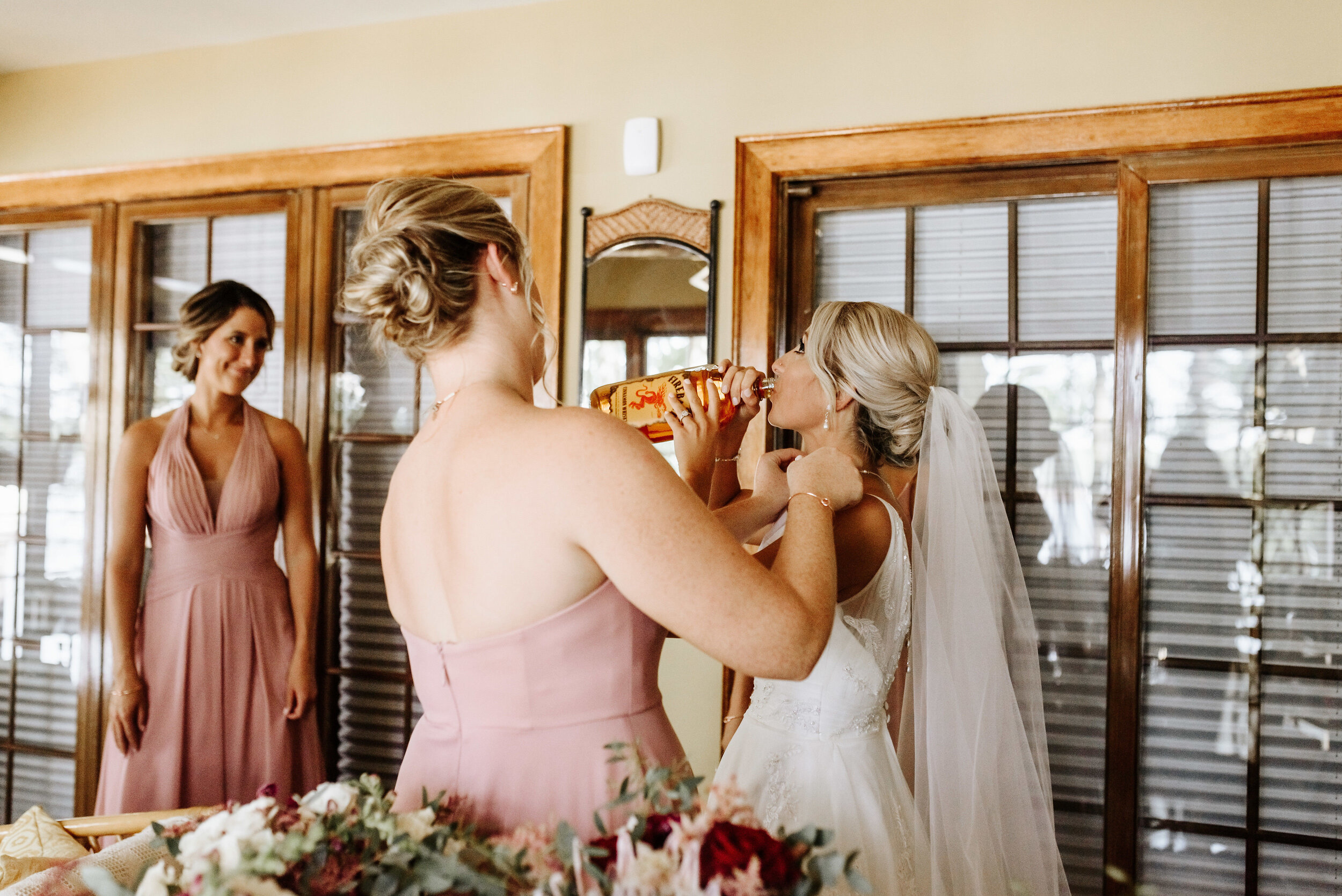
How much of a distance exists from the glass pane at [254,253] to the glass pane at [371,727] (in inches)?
50.4

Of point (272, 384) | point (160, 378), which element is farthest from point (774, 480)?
point (160, 378)

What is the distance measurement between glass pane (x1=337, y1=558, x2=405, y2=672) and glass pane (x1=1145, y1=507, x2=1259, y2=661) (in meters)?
2.23

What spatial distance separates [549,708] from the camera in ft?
3.64

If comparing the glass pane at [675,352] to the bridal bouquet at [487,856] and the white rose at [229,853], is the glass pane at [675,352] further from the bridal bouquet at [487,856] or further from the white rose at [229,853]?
the white rose at [229,853]

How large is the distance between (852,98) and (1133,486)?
126 centimetres

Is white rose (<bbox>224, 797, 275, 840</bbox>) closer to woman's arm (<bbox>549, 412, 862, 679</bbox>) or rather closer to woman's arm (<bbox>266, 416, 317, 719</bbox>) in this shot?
woman's arm (<bbox>549, 412, 862, 679</bbox>)

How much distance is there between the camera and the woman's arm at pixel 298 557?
264 cm

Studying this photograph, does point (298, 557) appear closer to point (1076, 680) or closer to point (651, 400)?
point (651, 400)

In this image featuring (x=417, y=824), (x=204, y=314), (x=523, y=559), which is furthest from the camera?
(x=204, y=314)

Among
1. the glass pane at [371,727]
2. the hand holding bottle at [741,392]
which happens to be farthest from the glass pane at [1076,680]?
the glass pane at [371,727]

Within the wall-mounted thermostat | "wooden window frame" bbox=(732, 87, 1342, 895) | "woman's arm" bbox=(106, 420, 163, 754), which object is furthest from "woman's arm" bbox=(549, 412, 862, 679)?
"woman's arm" bbox=(106, 420, 163, 754)

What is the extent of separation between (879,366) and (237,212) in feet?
8.02

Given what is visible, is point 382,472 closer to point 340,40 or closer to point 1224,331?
point 340,40

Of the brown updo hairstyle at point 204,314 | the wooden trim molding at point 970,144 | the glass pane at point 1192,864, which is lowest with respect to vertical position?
the glass pane at point 1192,864
